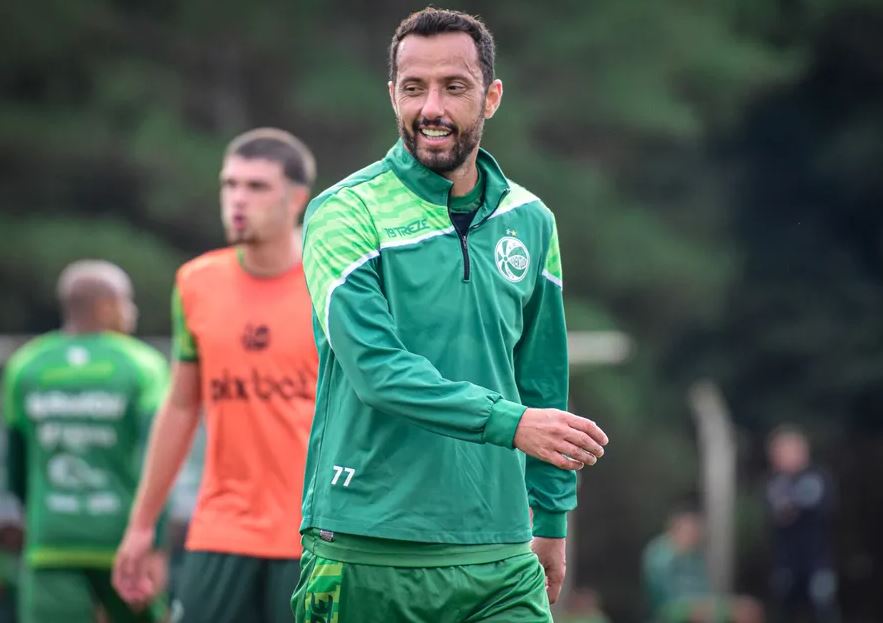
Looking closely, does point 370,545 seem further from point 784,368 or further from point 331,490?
point 784,368

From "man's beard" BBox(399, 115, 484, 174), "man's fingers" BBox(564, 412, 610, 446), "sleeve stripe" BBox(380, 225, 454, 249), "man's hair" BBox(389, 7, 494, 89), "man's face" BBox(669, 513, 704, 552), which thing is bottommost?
"man's face" BBox(669, 513, 704, 552)

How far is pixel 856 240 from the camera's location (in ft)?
104

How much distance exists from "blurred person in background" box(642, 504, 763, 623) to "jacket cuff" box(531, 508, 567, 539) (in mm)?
11877

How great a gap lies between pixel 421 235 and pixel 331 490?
2.21ft

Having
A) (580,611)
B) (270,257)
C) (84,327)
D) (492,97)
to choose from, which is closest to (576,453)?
(492,97)

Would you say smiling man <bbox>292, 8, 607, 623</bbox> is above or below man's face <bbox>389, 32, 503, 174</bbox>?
below

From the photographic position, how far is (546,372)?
4895 millimetres

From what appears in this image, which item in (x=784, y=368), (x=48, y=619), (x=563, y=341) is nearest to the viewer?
(x=563, y=341)

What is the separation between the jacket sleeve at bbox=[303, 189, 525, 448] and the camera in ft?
13.9

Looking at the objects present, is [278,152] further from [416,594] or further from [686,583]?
[686,583]

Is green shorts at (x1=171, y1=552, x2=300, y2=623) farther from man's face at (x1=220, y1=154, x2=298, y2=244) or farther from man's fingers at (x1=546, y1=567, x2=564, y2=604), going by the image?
man's fingers at (x1=546, y1=567, x2=564, y2=604)

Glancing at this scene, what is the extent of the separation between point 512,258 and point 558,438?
2.26 feet

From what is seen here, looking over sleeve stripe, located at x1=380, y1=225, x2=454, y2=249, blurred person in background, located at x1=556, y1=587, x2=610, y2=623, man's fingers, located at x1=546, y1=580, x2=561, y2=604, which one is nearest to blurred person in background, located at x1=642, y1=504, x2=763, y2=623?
blurred person in background, located at x1=556, y1=587, x2=610, y2=623

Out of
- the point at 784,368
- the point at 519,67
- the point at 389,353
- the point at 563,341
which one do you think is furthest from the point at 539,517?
the point at 784,368
